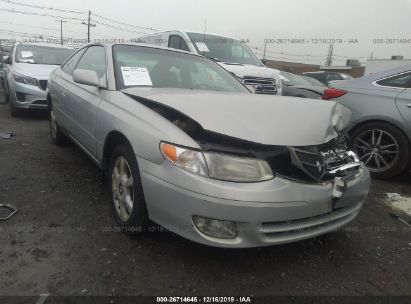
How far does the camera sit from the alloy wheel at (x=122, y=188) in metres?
2.63

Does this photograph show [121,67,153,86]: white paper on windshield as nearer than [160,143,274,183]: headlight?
No

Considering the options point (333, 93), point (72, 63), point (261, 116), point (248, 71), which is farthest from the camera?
point (248, 71)

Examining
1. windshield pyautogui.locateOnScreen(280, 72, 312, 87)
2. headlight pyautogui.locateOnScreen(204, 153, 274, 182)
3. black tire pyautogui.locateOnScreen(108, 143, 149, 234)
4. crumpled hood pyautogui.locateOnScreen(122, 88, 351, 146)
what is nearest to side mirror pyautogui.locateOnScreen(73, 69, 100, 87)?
crumpled hood pyautogui.locateOnScreen(122, 88, 351, 146)

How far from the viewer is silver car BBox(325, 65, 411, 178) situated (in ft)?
14.0

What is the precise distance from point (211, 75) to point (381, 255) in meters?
2.34

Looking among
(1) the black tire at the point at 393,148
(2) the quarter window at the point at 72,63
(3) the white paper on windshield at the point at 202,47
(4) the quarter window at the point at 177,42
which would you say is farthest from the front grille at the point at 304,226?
(4) the quarter window at the point at 177,42

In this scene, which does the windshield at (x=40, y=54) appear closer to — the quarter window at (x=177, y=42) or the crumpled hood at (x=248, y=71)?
the quarter window at (x=177, y=42)

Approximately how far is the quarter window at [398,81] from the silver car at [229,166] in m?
1.96

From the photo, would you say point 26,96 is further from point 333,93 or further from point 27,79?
point 333,93

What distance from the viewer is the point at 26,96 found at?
6852mm

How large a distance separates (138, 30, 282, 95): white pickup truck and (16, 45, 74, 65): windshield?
89.8 inches

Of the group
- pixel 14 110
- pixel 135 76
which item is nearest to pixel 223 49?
pixel 14 110

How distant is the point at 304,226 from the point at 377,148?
275 centimetres

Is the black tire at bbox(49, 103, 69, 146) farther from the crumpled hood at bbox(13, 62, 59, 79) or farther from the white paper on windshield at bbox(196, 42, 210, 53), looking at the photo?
the white paper on windshield at bbox(196, 42, 210, 53)
